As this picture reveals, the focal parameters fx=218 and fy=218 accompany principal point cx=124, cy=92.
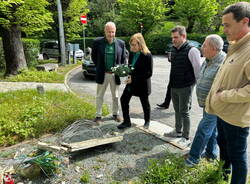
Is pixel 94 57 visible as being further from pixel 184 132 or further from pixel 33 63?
pixel 33 63

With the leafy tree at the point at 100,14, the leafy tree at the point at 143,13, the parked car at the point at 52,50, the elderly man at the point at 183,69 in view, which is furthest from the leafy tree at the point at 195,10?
the elderly man at the point at 183,69

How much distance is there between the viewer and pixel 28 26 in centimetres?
977

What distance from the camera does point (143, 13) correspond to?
926 inches

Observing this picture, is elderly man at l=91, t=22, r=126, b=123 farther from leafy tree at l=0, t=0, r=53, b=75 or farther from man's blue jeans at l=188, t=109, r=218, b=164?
leafy tree at l=0, t=0, r=53, b=75

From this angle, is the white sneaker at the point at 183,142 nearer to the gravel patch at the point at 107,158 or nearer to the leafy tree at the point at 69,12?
the gravel patch at the point at 107,158

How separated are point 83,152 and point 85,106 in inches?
83.0

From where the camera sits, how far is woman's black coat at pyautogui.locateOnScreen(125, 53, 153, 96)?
416 centimetres

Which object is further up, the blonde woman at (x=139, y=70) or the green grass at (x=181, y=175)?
the blonde woman at (x=139, y=70)

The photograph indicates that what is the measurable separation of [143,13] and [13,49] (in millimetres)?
16871

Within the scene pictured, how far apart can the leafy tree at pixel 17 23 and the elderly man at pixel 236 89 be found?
8.61 metres

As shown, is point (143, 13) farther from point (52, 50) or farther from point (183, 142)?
point (183, 142)

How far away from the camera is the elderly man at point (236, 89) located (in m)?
2.08

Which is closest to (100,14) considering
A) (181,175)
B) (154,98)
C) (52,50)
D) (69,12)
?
(52,50)

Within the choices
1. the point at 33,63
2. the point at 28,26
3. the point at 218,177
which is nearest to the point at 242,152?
the point at 218,177
